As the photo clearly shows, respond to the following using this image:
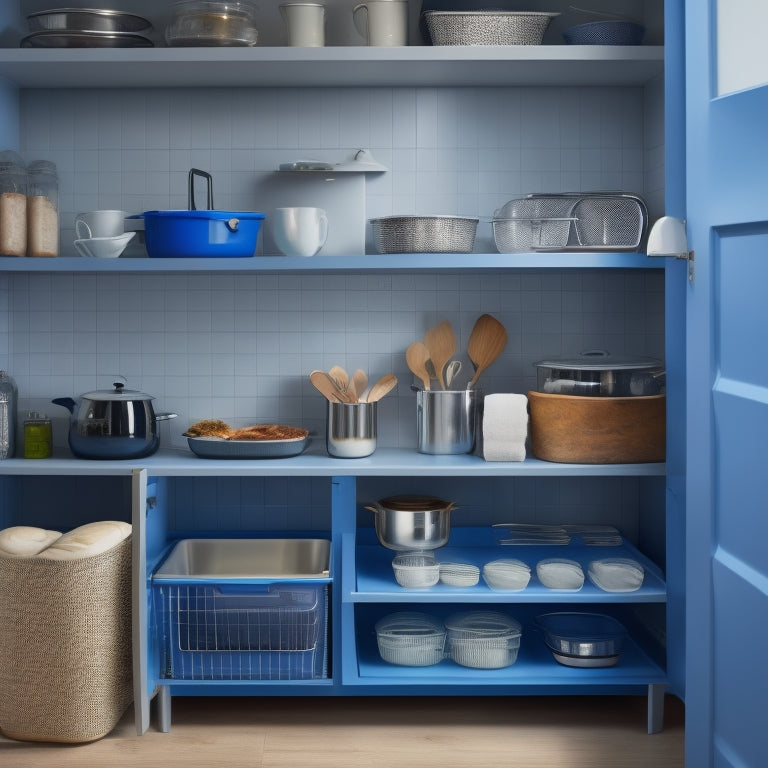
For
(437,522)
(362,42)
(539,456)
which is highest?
(362,42)

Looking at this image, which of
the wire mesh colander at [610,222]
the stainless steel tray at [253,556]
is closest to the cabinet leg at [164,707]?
the stainless steel tray at [253,556]

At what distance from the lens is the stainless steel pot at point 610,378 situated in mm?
2494

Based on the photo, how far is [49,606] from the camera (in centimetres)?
227

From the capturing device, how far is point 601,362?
2551 mm

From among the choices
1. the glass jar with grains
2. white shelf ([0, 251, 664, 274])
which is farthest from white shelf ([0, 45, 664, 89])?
white shelf ([0, 251, 664, 274])

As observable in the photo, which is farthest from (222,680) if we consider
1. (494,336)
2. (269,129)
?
(269,129)

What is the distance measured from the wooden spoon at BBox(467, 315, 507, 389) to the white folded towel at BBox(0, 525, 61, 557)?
1246 millimetres

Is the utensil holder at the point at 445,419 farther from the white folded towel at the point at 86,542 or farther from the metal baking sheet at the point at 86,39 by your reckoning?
the metal baking sheet at the point at 86,39

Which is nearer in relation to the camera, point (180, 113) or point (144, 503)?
point (144, 503)

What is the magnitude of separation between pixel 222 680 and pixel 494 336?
3.97ft

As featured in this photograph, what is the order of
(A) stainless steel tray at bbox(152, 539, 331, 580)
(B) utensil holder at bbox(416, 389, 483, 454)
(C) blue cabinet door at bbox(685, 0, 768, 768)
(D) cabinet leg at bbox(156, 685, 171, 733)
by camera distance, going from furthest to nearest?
1. (A) stainless steel tray at bbox(152, 539, 331, 580)
2. (B) utensil holder at bbox(416, 389, 483, 454)
3. (D) cabinet leg at bbox(156, 685, 171, 733)
4. (C) blue cabinet door at bbox(685, 0, 768, 768)

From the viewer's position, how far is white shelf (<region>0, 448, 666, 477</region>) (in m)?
2.45

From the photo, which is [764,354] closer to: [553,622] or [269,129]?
[553,622]

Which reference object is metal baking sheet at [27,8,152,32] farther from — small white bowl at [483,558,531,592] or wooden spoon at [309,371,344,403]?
small white bowl at [483,558,531,592]
